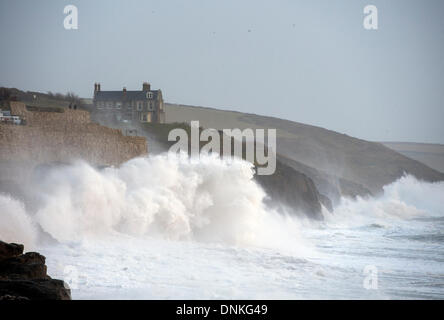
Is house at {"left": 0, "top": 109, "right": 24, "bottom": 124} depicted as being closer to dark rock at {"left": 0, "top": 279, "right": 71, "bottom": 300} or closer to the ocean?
the ocean

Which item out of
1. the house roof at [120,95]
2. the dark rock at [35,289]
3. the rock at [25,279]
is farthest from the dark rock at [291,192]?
the dark rock at [35,289]

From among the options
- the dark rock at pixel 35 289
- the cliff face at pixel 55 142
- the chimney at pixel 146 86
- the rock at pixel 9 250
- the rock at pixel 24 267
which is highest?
the chimney at pixel 146 86

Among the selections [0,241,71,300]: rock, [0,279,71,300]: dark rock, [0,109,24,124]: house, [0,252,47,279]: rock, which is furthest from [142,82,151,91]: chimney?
[0,279,71,300]: dark rock

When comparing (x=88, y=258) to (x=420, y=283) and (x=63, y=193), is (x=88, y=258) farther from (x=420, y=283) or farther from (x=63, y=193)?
(x=420, y=283)

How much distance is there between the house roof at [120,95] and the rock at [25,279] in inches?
1373

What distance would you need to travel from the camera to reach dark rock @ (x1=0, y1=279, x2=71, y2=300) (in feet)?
29.3

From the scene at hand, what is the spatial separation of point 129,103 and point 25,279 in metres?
36.5

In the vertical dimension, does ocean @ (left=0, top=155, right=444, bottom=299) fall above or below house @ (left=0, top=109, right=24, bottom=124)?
below

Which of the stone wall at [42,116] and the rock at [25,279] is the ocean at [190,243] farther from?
→ the stone wall at [42,116]

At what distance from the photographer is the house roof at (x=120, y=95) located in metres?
45.3

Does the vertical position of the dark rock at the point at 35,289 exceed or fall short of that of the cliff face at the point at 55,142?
it falls short

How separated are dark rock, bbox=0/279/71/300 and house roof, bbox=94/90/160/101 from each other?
118 feet

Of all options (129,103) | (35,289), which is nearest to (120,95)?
(129,103)
